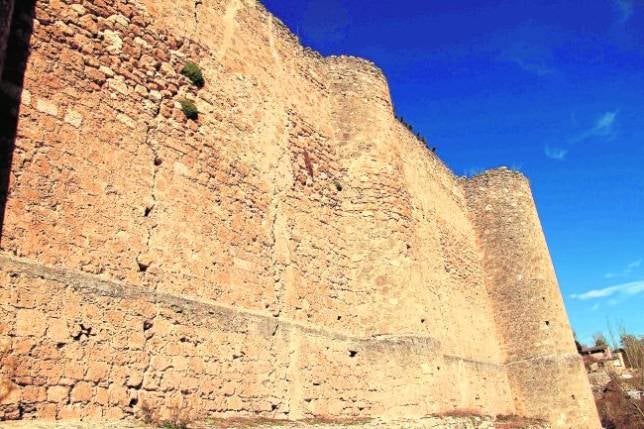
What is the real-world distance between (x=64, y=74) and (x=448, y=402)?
9.46 m

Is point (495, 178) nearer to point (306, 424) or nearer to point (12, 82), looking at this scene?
point (306, 424)

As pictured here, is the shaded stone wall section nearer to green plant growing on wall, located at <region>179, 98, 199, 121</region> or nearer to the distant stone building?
green plant growing on wall, located at <region>179, 98, 199, 121</region>

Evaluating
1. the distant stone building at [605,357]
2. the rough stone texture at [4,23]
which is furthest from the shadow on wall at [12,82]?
the distant stone building at [605,357]

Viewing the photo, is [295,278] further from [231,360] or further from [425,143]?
[425,143]

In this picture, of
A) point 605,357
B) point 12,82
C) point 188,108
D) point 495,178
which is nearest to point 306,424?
point 188,108

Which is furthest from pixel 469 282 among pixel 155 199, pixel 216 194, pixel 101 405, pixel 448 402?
pixel 101 405

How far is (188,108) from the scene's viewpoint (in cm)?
890

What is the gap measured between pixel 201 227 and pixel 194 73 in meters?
A: 2.48

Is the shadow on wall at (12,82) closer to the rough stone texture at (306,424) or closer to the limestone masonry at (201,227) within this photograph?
the limestone masonry at (201,227)

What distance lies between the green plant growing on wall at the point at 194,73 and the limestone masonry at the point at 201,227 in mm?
135

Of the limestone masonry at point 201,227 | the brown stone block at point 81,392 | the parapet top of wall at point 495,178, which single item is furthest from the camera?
the parapet top of wall at point 495,178

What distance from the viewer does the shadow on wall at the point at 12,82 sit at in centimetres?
618

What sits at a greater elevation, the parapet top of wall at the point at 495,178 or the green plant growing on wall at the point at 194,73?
the parapet top of wall at the point at 495,178

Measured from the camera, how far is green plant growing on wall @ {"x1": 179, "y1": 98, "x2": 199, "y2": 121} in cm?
888
